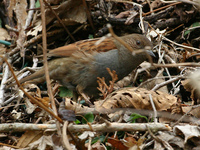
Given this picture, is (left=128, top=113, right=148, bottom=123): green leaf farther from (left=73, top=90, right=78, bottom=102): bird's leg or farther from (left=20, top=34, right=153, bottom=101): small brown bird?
(left=73, top=90, right=78, bottom=102): bird's leg

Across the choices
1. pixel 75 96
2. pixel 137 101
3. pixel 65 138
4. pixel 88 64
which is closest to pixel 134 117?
pixel 137 101

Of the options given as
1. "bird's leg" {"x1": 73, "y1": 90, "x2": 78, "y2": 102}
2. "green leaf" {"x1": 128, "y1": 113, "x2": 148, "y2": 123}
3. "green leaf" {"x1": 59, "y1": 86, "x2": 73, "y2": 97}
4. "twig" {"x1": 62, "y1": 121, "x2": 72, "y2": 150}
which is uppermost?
"twig" {"x1": 62, "y1": 121, "x2": 72, "y2": 150}

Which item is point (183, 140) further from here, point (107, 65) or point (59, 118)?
point (107, 65)

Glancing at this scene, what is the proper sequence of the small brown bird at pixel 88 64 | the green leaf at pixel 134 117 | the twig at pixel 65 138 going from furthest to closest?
1. the small brown bird at pixel 88 64
2. the green leaf at pixel 134 117
3. the twig at pixel 65 138

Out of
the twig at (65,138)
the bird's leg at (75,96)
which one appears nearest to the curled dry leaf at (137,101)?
the twig at (65,138)

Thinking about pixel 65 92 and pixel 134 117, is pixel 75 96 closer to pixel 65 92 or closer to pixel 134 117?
pixel 65 92

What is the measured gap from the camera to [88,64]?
420 cm

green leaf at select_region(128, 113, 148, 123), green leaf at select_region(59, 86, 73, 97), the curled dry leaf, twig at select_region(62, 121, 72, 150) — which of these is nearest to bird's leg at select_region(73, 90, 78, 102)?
green leaf at select_region(59, 86, 73, 97)

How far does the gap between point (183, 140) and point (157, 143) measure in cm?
26

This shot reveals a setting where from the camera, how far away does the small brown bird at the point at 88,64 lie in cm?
418

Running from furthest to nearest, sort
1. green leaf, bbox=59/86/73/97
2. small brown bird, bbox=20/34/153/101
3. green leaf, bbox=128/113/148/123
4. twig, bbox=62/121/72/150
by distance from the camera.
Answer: green leaf, bbox=59/86/73/97 < small brown bird, bbox=20/34/153/101 < green leaf, bbox=128/113/148/123 < twig, bbox=62/121/72/150

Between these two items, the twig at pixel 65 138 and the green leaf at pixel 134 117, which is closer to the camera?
the twig at pixel 65 138

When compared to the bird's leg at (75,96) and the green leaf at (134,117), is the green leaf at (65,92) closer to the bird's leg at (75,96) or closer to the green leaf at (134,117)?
the bird's leg at (75,96)

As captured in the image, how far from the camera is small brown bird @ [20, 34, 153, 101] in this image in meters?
4.18
